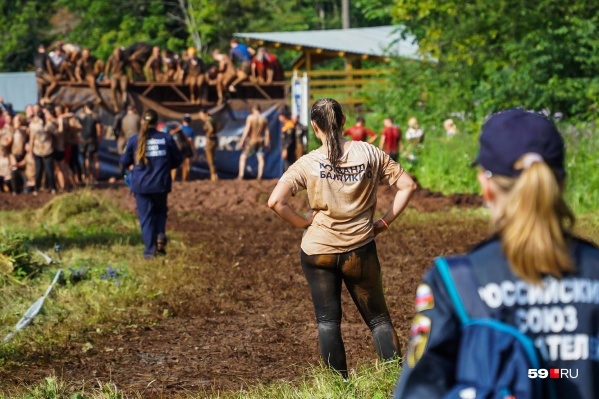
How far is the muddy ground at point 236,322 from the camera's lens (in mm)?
7445

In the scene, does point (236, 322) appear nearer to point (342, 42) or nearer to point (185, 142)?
point (185, 142)

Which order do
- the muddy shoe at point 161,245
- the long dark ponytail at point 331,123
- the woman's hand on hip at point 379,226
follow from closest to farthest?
the long dark ponytail at point 331,123 < the woman's hand on hip at point 379,226 < the muddy shoe at point 161,245

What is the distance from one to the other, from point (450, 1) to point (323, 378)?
75.9 feet

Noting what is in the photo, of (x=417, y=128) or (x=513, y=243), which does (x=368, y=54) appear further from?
(x=513, y=243)

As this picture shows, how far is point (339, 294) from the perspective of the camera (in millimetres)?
6180

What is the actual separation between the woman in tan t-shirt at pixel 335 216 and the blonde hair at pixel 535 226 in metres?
3.41

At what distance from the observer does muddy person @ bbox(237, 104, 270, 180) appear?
2514cm

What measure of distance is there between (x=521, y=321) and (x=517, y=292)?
0.07m

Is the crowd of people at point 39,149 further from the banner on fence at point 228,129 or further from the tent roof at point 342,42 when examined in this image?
the tent roof at point 342,42

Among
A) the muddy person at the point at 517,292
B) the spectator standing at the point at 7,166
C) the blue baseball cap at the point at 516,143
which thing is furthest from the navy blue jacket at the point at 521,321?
the spectator standing at the point at 7,166

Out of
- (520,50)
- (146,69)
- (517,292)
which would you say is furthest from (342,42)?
(517,292)

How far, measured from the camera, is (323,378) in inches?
239

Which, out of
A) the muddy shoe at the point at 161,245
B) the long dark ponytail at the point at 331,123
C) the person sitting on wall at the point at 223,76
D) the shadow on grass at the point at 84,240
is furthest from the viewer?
the person sitting on wall at the point at 223,76

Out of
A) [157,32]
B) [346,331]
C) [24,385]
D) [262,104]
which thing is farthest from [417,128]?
[157,32]
